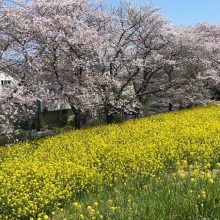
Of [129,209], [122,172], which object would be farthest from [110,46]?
[129,209]

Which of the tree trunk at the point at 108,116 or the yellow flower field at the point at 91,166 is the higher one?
the tree trunk at the point at 108,116

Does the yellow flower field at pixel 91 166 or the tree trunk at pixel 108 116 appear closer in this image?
the yellow flower field at pixel 91 166

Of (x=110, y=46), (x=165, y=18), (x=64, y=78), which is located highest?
(x=165, y=18)

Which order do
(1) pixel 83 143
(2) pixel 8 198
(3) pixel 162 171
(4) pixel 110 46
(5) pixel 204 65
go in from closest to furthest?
(2) pixel 8 198 → (3) pixel 162 171 → (1) pixel 83 143 → (4) pixel 110 46 → (5) pixel 204 65

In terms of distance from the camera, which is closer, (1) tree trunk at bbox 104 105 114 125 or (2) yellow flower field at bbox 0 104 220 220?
A: (2) yellow flower field at bbox 0 104 220 220

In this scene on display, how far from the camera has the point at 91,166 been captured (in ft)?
40.0

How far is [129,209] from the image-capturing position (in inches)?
287

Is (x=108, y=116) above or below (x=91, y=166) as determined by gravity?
above

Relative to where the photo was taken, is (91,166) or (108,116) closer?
(91,166)

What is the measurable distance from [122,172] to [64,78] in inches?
435

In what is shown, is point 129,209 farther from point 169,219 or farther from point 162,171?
point 162,171

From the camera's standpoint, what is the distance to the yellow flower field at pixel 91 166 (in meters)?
9.23

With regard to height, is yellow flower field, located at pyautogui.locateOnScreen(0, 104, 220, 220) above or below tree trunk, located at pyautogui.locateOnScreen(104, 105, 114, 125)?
below

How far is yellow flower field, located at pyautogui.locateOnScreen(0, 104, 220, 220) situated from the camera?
923 centimetres
